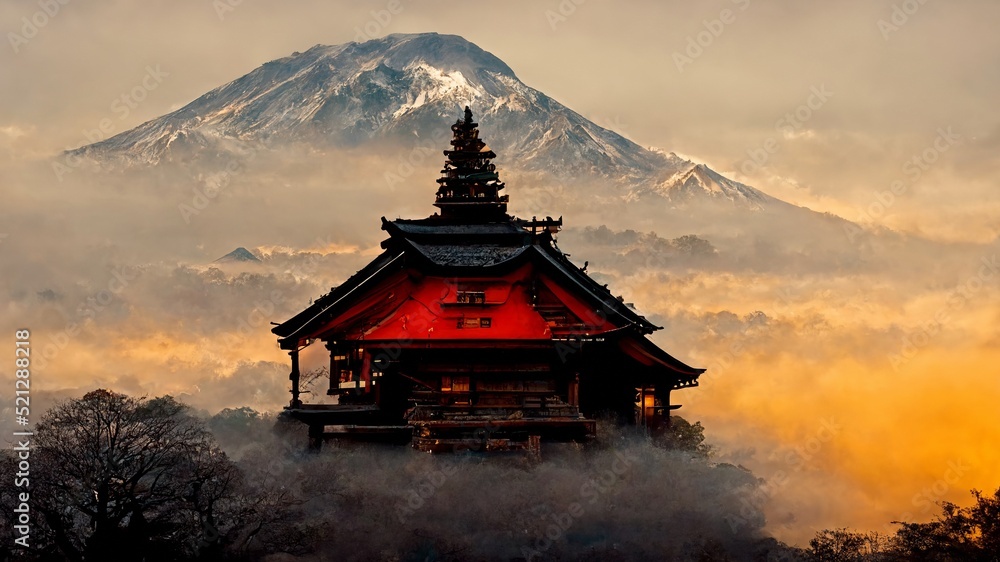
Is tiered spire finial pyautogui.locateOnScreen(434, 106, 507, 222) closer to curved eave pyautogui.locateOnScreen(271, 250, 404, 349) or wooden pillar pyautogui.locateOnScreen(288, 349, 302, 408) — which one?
curved eave pyautogui.locateOnScreen(271, 250, 404, 349)

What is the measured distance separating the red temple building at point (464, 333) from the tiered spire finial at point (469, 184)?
3829 millimetres

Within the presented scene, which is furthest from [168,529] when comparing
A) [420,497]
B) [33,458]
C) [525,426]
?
[525,426]

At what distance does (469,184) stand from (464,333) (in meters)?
10.3

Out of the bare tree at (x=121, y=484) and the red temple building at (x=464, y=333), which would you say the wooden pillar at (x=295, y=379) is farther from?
the bare tree at (x=121, y=484)

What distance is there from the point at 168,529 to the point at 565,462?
1150cm

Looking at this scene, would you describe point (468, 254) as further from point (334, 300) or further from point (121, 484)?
point (121, 484)

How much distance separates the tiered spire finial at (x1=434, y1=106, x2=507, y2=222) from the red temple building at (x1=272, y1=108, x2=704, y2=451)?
12.6ft

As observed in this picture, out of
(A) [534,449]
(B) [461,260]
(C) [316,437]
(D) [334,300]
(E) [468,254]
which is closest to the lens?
(A) [534,449]

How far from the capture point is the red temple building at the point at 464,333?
3309 centimetres

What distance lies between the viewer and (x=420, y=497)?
Result: 26.6 metres

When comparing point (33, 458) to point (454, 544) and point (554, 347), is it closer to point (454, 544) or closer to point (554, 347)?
point (454, 544)

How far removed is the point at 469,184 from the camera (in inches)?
1668

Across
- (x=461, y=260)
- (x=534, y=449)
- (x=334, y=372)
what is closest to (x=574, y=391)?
(x=534, y=449)

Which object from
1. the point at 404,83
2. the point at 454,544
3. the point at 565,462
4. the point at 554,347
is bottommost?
the point at 454,544
